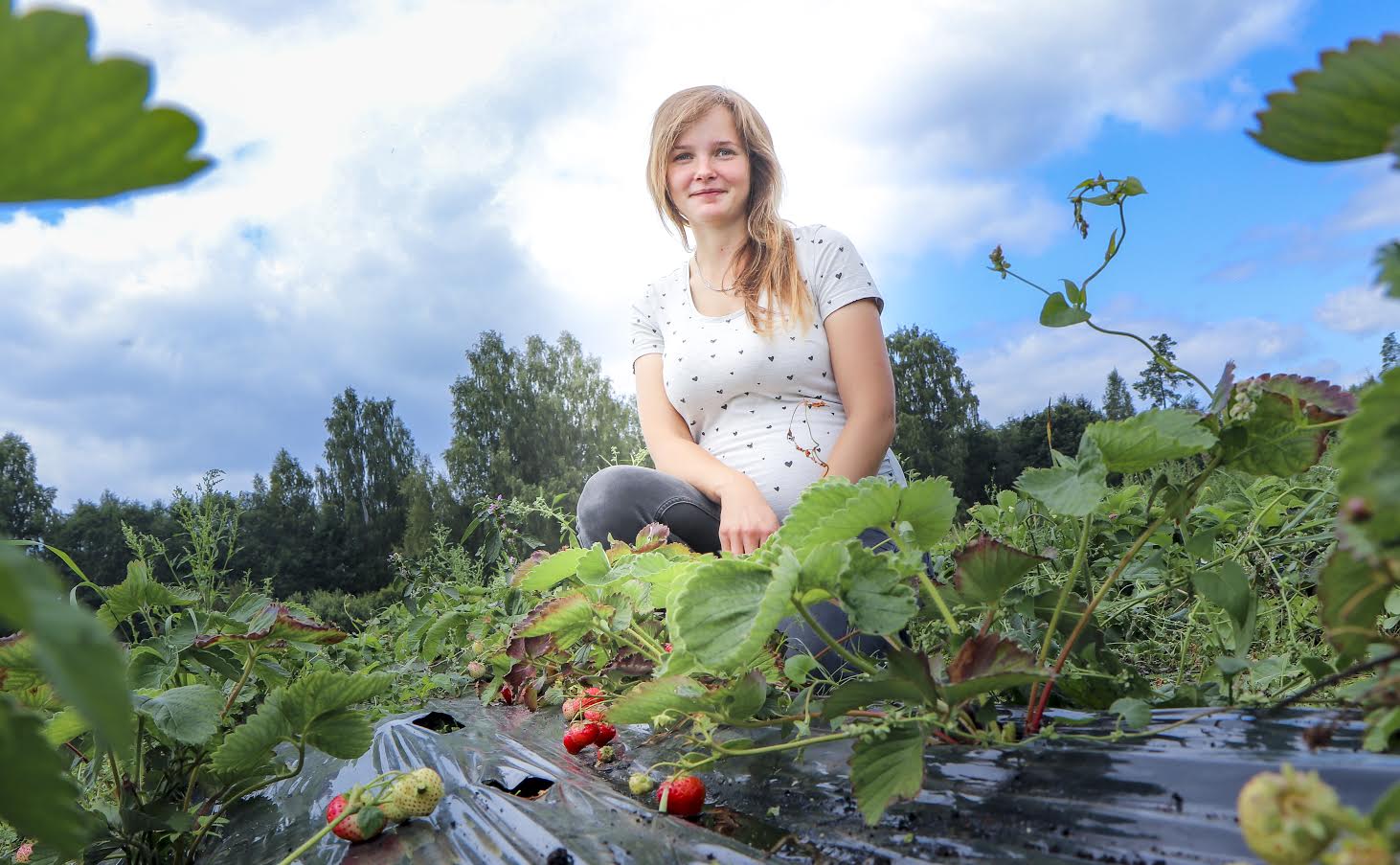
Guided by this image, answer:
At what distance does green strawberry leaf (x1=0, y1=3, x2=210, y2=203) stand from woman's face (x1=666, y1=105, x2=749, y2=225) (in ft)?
7.46

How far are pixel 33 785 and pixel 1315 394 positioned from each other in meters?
0.95

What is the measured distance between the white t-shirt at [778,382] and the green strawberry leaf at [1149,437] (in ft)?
4.77

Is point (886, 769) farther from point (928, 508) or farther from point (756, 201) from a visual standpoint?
point (756, 201)

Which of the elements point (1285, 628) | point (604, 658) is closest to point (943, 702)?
point (604, 658)

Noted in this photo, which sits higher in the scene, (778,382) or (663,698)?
(778,382)

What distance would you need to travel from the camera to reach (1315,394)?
Answer: 82 cm

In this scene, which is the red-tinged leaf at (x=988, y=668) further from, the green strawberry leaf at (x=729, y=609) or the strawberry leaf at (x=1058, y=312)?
the strawberry leaf at (x=1058, y=312)

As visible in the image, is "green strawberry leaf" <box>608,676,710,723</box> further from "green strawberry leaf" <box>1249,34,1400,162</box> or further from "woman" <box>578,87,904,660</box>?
"woman" <box>578,87,904,660</box>

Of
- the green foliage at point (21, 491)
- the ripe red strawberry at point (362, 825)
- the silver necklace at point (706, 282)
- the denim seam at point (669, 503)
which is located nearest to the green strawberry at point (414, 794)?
the ripe red strawberry at point (362, 825)

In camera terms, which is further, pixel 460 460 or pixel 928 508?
Answer: pixel 460 460

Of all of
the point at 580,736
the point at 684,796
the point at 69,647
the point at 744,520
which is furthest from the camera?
the point at 744,520

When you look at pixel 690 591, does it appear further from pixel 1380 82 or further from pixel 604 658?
pixel 604 658

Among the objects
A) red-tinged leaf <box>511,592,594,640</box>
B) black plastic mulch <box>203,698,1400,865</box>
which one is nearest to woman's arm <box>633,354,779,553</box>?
red-tinged leaf <box>511,592,594,640</box>

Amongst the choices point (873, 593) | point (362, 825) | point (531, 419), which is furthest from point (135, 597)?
point (531, 419)
